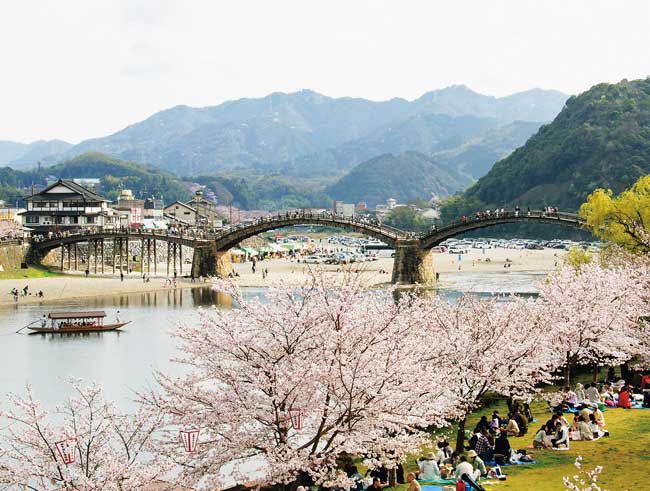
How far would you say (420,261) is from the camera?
61.4m

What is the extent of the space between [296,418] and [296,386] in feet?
2.03

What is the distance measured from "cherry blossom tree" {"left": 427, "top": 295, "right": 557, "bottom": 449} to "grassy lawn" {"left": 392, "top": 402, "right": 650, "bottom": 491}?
149 centimetres

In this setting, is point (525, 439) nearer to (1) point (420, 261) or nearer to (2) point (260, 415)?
(2) point (260, 415)

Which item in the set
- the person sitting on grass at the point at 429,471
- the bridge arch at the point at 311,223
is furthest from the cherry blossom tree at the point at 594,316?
the bridge arch at the point at 311,223

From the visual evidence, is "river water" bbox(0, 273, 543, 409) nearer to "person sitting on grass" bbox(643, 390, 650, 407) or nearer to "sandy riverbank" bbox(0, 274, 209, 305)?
"sandy riverbank" bbox(0, 274, 209, 305)

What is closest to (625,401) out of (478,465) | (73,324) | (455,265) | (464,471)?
(478,465)

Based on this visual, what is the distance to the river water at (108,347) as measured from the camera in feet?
91.4

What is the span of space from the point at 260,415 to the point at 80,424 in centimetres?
314

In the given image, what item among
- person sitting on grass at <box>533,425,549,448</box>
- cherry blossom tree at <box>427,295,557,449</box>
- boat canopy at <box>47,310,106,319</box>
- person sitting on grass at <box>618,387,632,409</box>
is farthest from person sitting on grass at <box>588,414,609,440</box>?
boat canopy at <box>47,310,106,319</box>

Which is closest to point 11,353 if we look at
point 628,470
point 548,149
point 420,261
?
point 628,470

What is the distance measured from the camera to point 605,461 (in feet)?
51.5

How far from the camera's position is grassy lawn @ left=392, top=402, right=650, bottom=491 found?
14.5 metres

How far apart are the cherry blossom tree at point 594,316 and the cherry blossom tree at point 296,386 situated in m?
9.42

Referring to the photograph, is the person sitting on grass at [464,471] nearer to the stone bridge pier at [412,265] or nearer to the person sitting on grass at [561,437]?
the person sitting on grass at [561,437]
